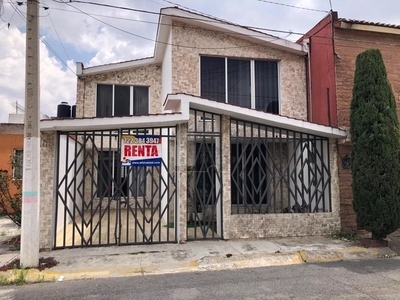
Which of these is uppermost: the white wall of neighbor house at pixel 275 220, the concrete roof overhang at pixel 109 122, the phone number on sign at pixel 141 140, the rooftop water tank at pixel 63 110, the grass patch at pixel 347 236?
the rooftop water tank at pixel 63 110

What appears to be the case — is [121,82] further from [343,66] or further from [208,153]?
[343,66]

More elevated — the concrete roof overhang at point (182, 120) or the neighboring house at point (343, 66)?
the neighboring house at point (343, 66)

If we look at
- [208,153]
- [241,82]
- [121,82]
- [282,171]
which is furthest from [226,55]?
[121,82]

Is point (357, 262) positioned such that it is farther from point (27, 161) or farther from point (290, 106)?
point (27, 161)

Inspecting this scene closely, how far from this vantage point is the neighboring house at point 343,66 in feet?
29.2

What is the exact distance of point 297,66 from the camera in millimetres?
11398

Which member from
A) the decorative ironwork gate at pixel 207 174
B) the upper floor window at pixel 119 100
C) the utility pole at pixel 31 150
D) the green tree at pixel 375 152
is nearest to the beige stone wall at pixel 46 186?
the utility pole at pixel 31 150

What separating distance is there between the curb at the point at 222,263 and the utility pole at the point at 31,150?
48 cm

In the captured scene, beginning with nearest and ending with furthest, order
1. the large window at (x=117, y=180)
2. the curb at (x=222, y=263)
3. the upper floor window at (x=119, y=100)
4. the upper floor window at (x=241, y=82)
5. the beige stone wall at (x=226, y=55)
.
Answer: the curb at (x=222, y=263), the large window at (x=117, y=180), the beige stone wall at (x=226, y=55), the upper floor window at (x=241, y=82), the upper floor window at (x=119, y=100)

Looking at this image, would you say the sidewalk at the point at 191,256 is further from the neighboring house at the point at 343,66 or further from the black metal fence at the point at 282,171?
the neighboring house at the point at 343,66

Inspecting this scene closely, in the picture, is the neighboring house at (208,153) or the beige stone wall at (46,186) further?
the neighboring house at (208,153)

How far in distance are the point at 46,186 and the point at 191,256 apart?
384 cm

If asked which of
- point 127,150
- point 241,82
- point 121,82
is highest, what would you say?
point 121,82

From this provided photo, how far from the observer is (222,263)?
21.1 feet
